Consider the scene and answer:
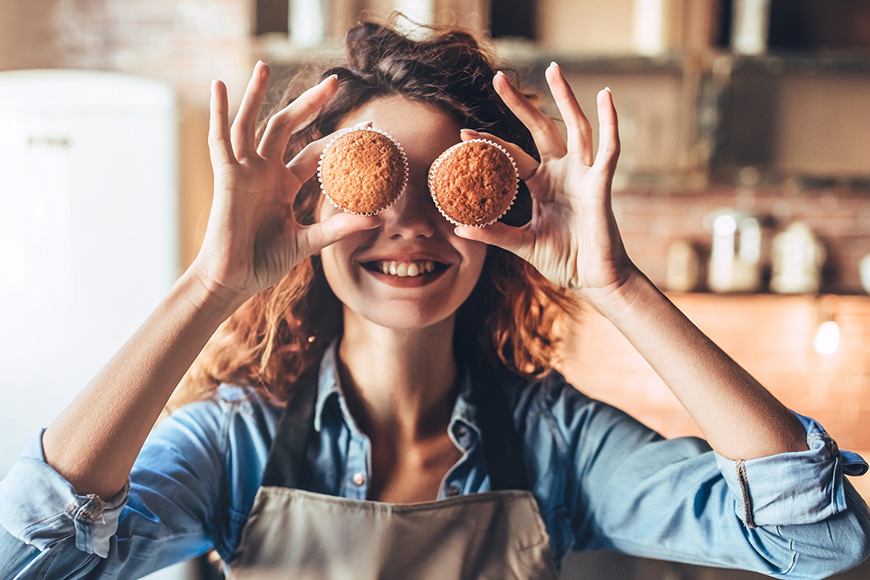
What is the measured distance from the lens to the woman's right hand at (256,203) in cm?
63

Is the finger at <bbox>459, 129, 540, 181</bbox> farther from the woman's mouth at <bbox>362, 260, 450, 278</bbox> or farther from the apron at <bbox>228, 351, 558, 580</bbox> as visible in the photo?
the apron at <bbox>228, 351, 558, 580</bbox>

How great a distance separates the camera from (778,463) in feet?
2.09

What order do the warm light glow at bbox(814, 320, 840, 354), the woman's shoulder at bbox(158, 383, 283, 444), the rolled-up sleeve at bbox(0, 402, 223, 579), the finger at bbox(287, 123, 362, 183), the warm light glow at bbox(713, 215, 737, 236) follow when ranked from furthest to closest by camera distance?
the warm light glow at bbox(713, 215, 737, 236)
the warm light glow at bbox(814, 320, 840, 354)
the woman's shoulder at bbox(158, 383, 283, 444)
the finger at bbox(287, 123, 362, 183)
the rolled-up sleeve at bbox(0, 402, 223, 579)

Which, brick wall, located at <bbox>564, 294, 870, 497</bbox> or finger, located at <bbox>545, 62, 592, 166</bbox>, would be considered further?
brick wall, located at <bbox>564, 294, 870, 497</bbox>

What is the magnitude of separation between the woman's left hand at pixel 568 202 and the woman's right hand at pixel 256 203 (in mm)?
152

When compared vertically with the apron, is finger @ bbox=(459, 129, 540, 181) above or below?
above

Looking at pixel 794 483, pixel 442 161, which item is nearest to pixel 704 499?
pixel 794 483

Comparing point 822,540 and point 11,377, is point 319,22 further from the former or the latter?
point 822,540

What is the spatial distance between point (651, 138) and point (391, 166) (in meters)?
1.76

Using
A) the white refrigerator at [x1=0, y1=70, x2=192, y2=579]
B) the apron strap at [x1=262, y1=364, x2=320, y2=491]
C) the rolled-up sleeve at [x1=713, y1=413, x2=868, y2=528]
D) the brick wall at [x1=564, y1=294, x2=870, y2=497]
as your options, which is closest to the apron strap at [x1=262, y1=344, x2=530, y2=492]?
the apron strap at [x1=262, y1=364, x2=320, y2=491]

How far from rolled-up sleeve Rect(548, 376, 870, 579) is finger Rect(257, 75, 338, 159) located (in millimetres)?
476

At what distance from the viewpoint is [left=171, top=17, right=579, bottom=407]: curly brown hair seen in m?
0.78

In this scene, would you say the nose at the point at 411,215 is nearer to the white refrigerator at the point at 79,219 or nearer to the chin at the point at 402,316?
the chin at the point at 402,316

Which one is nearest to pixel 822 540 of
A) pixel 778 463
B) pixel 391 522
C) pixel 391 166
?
pixel 778 463
